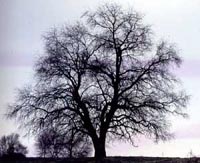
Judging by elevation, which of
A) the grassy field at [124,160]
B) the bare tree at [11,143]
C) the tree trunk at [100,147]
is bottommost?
the grassy field at [124,160]

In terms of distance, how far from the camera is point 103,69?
3781cm

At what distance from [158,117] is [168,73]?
2.90m

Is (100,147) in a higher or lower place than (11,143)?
lower

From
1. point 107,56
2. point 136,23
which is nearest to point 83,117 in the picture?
point 107,56

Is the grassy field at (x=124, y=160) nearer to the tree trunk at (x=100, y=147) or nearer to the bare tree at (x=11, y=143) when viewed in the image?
the tree trunk at (x=100, y=147)

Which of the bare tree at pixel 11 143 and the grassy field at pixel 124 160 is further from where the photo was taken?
the bare tree at pixel 11 143

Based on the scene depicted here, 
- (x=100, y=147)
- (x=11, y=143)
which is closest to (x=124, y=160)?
(x=100, y=147)

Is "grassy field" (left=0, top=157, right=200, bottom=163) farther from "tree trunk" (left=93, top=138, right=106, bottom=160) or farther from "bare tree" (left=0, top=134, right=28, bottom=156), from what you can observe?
"bare tree" (left=0, top=134, right=28, bottom=156)

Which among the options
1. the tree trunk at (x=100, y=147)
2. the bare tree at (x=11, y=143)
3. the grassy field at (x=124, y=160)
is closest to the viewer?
the grassy field at (x=124, y=160)

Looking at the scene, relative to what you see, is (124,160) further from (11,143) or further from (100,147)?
(11,143)

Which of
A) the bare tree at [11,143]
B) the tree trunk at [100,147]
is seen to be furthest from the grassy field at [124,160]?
the bare tree at [11,143]

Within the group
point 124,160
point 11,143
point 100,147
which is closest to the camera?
point 124,160

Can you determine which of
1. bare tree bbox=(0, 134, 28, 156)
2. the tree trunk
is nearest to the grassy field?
the tree trunk

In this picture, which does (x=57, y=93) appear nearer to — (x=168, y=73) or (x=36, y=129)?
(x=36, y=129)
